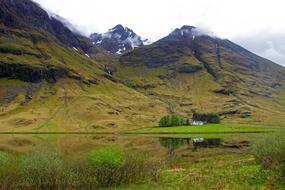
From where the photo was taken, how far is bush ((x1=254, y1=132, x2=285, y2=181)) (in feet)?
191

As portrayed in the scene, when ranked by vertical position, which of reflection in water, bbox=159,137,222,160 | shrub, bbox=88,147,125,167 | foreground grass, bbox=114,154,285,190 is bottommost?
foreground grass, bbox=114,154,285,190

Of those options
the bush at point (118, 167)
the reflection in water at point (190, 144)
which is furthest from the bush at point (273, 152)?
the reflection in water at point (190, 144)

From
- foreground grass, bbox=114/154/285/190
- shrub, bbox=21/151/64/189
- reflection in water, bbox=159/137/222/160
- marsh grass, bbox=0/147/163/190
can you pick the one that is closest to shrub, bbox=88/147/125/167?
marsh grass, bbox=0/147/163/190

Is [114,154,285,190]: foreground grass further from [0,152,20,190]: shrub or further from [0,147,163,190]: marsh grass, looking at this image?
[0,152,20,190]: shrub

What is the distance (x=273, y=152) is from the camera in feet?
199

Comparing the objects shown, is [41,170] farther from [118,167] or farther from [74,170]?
[118,167]

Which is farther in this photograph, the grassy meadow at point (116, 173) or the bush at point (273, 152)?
the bush at point (273, 152)

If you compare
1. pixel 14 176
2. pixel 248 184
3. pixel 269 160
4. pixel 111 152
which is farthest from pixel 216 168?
pixel 14 176

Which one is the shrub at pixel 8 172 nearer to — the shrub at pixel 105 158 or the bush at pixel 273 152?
the shrub at pixel 105 158

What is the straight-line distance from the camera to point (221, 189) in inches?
2167

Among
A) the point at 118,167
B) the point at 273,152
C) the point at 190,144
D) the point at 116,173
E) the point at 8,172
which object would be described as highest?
the point at 190,144

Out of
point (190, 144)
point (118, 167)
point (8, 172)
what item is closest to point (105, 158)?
point (118, 167)

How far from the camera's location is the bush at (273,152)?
191 feet

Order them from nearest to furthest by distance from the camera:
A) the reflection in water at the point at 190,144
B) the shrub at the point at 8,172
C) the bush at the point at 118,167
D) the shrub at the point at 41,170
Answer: the shrub at the point at 8,172, the shrub at the point at 41,170, the bush at the point at 118,167, the reflection in water at the point at 190,144
